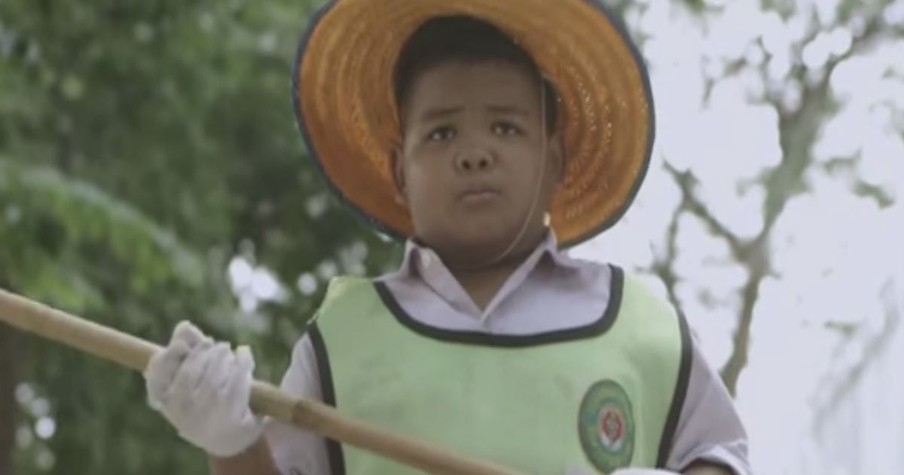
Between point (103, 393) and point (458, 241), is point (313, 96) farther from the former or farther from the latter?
point (103, 393)

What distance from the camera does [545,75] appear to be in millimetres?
2406

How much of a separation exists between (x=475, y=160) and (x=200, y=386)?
1.44 feet

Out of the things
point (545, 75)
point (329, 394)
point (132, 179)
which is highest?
point (545, 75)

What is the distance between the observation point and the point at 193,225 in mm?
6332

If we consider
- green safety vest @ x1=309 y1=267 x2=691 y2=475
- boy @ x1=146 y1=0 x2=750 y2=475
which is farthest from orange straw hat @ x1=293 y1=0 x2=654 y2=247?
green safety vest @ x1=309 y1=267 x2=691 y2=475

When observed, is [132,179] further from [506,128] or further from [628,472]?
[628,472]

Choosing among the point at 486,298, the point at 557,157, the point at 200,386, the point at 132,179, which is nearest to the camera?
the point at 200,386

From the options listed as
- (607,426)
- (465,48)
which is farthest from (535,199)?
(607,426)

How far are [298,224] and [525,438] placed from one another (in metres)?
5.49

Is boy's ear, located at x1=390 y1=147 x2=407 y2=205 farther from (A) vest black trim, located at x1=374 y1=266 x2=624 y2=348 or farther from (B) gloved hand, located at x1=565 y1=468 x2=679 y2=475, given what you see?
(B) gloved hand, located at x1=565 y1=468 x2=679 y2=475

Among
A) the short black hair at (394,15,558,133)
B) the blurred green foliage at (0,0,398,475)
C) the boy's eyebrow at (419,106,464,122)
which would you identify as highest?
the short black hair at (394,15,558,133)

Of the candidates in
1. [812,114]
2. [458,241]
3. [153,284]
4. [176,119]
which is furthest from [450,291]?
[812,114]

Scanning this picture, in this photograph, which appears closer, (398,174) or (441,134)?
(441,134)

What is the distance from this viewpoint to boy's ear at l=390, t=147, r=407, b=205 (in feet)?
8.08
